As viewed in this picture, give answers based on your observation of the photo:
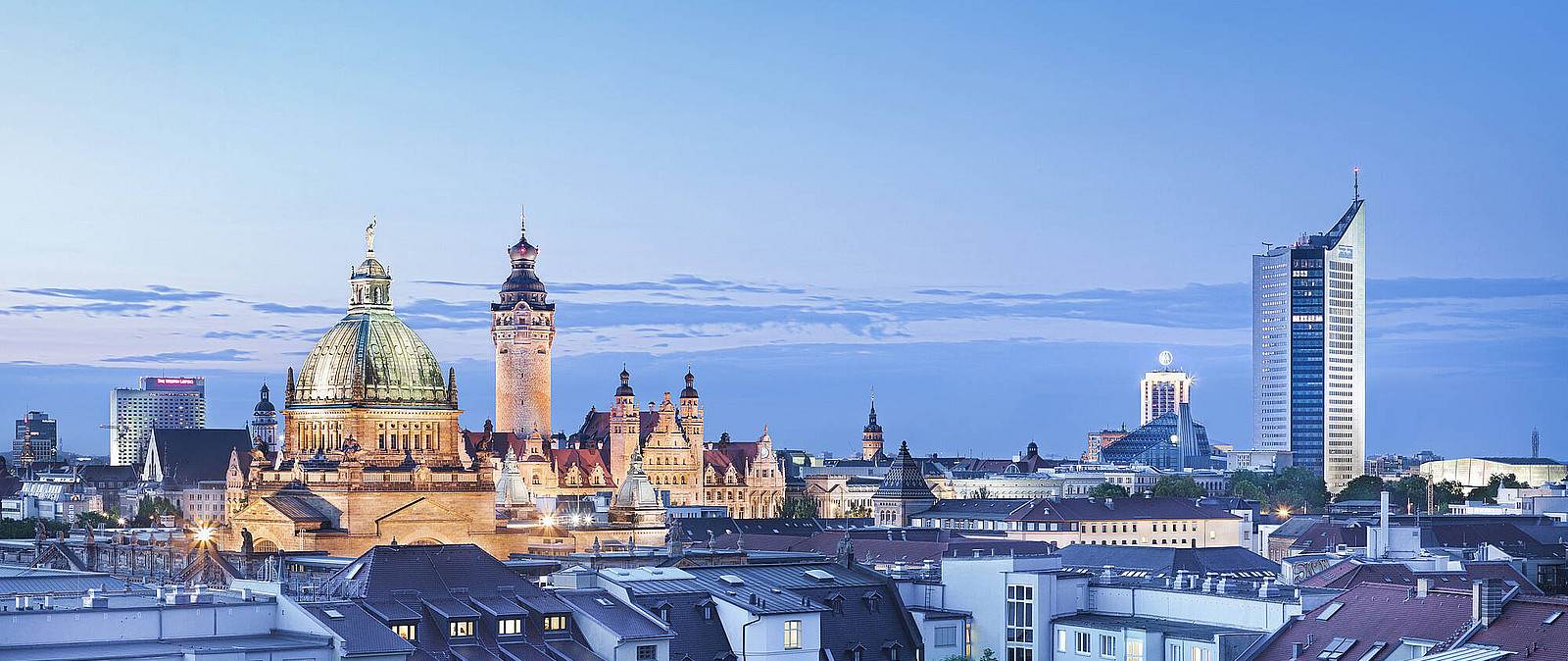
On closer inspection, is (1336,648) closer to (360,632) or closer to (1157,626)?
(1157,626)

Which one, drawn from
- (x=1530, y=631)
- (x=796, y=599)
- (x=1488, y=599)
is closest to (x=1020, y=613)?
(x=796, y=599)

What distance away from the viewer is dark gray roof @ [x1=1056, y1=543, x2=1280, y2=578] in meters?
118

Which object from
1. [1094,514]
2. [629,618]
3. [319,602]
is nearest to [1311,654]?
[629,618]

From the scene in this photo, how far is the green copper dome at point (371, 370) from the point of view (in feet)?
444

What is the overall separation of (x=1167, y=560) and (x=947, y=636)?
1645 inches

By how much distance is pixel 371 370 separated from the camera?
445ft

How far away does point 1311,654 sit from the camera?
69.6 meters

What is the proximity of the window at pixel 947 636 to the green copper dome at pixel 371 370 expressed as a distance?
200 ft

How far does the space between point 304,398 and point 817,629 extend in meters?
69.4

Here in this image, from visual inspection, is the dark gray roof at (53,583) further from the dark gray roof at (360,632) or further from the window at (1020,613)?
the window at (1020,613)

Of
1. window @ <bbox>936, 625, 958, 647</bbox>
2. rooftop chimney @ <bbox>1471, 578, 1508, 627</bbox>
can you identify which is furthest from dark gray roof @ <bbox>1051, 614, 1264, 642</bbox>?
rooftop chimney @ <bbox>1471, 578, 1508, 627</bbox>

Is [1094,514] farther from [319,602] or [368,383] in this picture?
[319,602]

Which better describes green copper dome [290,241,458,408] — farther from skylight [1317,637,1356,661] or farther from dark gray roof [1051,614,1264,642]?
skylight [1317,637,1356,661]

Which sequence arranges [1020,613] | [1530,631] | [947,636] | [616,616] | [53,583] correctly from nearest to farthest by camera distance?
[1530,631] → [616,616] → [1020,613] → [947,636] → [53,583]
